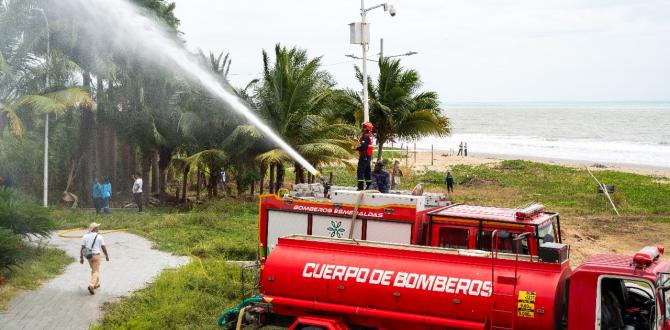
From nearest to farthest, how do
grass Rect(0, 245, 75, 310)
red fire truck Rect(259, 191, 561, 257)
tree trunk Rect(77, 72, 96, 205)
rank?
1. red fire truck Rect(259, 191, 561, 257)
2. grass Rect(0, 245, 75, 310)
3. tree trunk Rect(77, 72, 96, 205)

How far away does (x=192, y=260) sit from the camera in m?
19.6

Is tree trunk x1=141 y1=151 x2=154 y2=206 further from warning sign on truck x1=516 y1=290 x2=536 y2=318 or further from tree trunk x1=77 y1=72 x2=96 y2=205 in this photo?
warning sign on truck x1=516 y1=290 x2=536 y2=318

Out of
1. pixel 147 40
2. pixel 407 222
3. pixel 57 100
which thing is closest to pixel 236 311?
pixel 407 222

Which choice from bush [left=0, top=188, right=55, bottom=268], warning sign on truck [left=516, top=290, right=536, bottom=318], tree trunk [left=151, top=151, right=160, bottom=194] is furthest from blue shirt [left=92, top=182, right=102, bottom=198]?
warning sign on truck [left=516, top=290, right=536, bottom=318]

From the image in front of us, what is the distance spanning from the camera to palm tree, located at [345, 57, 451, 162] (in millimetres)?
→ 29688

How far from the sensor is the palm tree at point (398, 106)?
29.7 m

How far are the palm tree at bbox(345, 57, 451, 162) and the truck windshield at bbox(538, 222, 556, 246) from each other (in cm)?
1590

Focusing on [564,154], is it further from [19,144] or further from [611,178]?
[19,144]

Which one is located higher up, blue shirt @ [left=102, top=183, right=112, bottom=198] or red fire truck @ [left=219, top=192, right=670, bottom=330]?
blue shirt @ [left=102, top=183, right=112, bottom=198]

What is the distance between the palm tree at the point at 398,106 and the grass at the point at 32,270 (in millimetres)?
13873

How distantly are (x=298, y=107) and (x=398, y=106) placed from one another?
414 cm

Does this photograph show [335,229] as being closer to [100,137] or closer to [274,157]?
[274,157]

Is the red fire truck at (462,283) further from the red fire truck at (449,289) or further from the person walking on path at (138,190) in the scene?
the person walking on path at (138,190)

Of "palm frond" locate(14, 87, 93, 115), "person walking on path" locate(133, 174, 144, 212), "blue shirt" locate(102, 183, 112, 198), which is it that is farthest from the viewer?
"person walking on path" locate(133, 174, 144, 212)
